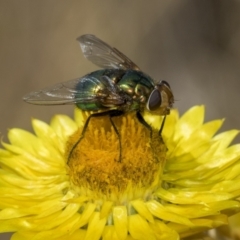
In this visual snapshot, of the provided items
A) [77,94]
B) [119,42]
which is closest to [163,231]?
[77,94]

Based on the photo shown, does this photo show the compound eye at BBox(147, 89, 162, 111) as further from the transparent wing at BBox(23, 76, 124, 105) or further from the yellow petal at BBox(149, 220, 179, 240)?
the yellow petal at BBox(149, 220, 179, 240)

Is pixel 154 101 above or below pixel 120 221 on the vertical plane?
above

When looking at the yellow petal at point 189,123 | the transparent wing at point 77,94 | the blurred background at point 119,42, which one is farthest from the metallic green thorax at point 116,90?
the blurred background at point 119,42

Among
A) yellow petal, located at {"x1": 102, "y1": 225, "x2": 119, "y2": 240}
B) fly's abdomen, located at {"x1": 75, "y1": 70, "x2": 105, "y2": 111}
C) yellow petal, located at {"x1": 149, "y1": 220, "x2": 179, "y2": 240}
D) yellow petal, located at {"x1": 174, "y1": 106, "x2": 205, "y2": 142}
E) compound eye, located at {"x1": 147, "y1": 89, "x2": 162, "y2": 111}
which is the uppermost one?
fly's abdomen, located at {"x1": 75, "y1": 70, "x2": 105, "y2": 111}

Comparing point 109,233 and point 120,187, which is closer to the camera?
point 109,233

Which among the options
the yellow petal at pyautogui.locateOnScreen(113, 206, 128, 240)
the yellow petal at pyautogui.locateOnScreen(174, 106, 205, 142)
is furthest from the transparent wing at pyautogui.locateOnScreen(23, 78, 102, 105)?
the yellow petal at pyautogui.locateOnScreen(174, 106, 205, 142)

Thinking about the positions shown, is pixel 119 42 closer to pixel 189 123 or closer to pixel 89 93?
pixel 189 123

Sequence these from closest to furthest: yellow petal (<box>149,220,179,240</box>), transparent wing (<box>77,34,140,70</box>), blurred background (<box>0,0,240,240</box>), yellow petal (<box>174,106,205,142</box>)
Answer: yellow petal (<box>149,220,179,240</box>), transparent wing (<box>77,34,140,70</box>), yellow petal (<box>174,106,205,142</box>), blurred background (<box>0,0,240,240</box>)

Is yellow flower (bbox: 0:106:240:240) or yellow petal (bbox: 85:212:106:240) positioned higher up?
yellow flower (bbox: 0:106:240:240)

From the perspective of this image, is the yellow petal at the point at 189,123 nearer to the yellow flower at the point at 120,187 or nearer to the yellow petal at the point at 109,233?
the yellow flower at the point at 120,187
